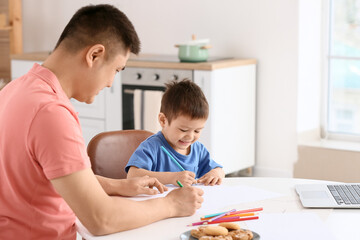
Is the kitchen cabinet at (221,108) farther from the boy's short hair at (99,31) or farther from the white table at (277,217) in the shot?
the boy's short hair at (99,31)

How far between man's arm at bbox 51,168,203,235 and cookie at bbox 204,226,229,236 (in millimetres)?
186

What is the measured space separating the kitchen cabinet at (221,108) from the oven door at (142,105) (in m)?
0.06

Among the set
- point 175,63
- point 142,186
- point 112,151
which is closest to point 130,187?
point 142,186

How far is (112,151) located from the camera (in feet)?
7.80

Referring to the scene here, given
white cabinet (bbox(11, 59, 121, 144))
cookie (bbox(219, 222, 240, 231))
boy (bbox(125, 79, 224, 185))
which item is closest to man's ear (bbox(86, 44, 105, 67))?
cookie (bbox(219, 222, 240, 231))

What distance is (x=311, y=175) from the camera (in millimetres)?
3691

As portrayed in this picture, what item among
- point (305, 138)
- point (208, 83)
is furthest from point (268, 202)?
point (305, 138)

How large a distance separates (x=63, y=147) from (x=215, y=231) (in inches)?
15.8

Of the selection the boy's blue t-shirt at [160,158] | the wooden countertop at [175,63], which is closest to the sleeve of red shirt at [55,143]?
the boy's blue t-shirt at [160,158]

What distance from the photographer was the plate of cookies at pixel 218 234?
1.41 meters

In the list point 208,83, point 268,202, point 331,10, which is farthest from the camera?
point 331,10

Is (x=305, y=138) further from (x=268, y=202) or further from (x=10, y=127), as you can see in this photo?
(x=10, y=127)

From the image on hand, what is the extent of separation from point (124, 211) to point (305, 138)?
2653 millimetres

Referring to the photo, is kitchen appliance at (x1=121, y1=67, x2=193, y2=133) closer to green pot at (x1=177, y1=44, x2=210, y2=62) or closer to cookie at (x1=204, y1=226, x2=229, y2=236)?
green pot at (x1=177, y1=44, x2=210, y2=62)
